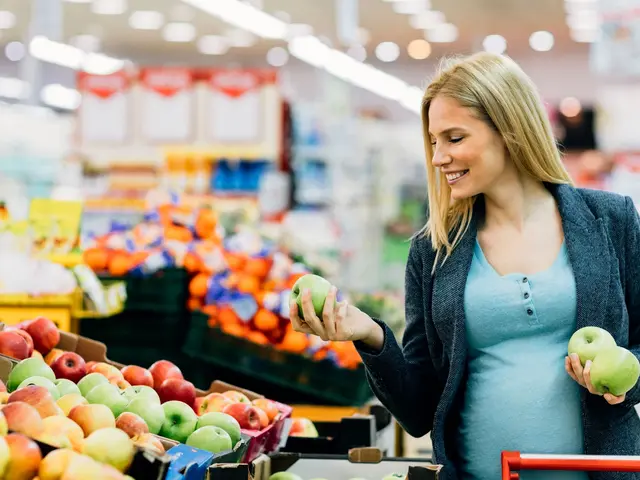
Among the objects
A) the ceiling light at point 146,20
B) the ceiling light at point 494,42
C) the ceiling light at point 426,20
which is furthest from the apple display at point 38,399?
the ceiling light at point 494,42

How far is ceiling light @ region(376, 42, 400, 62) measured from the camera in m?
19.6

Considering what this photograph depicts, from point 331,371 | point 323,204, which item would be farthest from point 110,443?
point 323,204

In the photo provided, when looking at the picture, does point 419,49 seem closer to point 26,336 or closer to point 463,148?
point 26,336

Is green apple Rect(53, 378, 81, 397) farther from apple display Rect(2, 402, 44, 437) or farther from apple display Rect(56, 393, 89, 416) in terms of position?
apple display Rect(2, 402, 44, 437)

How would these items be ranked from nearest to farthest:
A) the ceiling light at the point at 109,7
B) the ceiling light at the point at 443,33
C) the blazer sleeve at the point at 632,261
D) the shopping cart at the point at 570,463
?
the shopping cart at the point at 570,463 → the blazer sleeve at the point at 632,261 → the ceiling light at the point at 109,7 → the ceiling light at the point at 443,33

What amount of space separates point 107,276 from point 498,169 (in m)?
2.35

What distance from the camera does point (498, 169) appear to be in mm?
2098

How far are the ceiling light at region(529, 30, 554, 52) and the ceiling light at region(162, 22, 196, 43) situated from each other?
248 inches

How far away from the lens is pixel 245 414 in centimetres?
220

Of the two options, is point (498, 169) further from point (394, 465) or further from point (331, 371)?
point (331, 371)

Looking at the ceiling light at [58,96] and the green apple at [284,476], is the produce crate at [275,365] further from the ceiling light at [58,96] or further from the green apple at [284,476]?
the ceiling light at [58,96]

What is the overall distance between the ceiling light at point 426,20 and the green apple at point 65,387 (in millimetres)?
14812

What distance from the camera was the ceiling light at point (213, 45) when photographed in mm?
18828

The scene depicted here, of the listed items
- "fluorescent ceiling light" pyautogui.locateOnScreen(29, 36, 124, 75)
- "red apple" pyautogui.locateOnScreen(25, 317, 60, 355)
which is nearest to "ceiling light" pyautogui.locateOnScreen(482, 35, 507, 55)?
"fluorescent ceiling light" pyautogui.locateOnScreen(29, 36, 124, 75)
